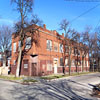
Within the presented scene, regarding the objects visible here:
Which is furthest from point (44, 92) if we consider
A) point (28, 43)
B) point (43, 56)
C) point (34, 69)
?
point (28, 43)

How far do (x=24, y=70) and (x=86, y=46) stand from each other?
19.8 m

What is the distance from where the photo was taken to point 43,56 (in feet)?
72.5

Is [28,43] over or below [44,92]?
over

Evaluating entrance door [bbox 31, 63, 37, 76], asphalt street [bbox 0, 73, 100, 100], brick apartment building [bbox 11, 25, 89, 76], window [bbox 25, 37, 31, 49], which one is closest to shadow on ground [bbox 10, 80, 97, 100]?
asphalt street [bbox 0, 73, 100, 100]

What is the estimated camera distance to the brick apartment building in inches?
818

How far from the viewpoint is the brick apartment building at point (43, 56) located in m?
20.8

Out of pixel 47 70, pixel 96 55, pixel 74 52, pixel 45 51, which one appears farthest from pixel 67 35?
pixel 96 55

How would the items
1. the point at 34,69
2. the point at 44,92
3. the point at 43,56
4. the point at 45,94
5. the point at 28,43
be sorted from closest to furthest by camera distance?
the point at 45,94, the point at 44,92, the point at 34,69, the point at 28,43, the point at 43,56

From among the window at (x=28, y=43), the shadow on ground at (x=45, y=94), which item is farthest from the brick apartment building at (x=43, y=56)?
the shadow on ground at (x=45, y=94)

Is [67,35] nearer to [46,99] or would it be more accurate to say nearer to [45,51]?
[45,51]

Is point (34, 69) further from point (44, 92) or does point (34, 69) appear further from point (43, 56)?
point (44, 92)

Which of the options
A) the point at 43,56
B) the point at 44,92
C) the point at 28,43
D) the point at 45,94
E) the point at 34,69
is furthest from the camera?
the point at 43,56

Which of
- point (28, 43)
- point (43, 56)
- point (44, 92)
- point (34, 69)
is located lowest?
point (44, 92)

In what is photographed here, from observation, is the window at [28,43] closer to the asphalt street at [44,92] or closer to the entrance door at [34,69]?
the entrance door at [34,69]
